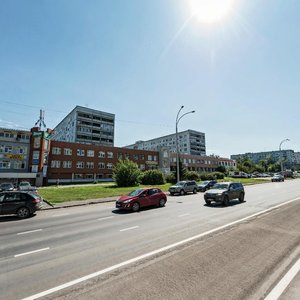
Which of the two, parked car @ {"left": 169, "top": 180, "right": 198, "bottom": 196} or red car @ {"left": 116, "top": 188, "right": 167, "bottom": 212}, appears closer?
red car @ {"left": 116, "top": 188, "right": 167, "bottom": 212}

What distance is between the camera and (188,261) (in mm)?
5984

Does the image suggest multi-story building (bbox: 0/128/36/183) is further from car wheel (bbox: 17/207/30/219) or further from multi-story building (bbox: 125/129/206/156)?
multi-story building (bbox: 125/129/206/156)

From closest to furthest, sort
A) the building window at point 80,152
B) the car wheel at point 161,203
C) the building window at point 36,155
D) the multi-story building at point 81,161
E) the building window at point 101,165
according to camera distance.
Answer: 1. the car wheel at point 161,203
2. the building window at point 36,155
3. the multi-story building at point 81,161
4. the building window at point 80,152
5. the building window at point 101,165

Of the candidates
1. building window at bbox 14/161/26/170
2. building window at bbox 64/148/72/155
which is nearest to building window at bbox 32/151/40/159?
building window at bbox 14/161/26/170

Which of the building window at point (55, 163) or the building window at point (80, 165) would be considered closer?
the building window at point (55, 163)

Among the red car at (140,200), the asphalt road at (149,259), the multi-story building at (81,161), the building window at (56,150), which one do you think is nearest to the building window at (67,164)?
the multi-story building at (81,161)

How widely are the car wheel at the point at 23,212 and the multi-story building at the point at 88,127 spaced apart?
7924cm

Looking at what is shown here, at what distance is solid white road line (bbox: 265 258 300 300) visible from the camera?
4273mm

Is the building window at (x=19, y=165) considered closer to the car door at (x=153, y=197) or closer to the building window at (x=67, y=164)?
the building window at (x=67, y=164)

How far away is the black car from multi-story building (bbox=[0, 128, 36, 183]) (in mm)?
37000

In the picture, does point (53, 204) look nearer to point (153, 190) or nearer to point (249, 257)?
point (153, 190)

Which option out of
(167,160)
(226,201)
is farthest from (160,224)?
(167,160)

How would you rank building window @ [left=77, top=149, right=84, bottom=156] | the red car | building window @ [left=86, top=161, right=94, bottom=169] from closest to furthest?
the red car → building window @ [left=77, top=149, right=84, bottom=156] → building window @ [left=86, top=161, right=94, bottom=169]

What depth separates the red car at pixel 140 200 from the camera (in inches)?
604
